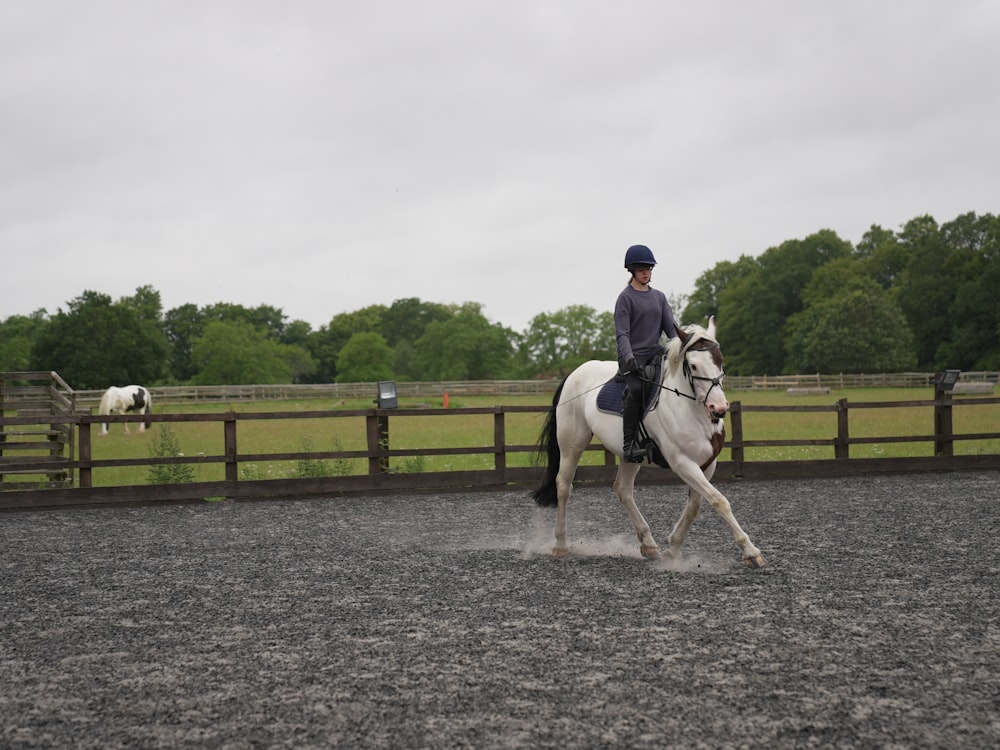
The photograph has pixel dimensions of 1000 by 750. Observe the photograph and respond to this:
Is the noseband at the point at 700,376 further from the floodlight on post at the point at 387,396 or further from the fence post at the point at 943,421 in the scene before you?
the fence post at the point at 943,421

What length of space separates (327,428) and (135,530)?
62.0 feet

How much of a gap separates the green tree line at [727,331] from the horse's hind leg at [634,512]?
182 ft

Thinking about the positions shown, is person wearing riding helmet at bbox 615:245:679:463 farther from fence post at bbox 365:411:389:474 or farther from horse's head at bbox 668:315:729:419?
fence post at bbox 365:411:389:474

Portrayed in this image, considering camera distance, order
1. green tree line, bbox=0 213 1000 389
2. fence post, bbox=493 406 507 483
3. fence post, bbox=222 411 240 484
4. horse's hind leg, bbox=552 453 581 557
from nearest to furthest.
Answer: horse's hind leg, bbox=552 453 581 557 < fence post, bbox=222 411 240 484 < fence post, bbox=493 406 507 483 < green tree line, bbox=0 213 1000 389

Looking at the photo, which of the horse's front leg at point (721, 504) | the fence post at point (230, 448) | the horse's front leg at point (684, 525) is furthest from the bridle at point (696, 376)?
the fence post at point (230, 448)

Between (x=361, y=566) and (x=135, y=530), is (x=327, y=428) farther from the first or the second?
(x=361, y=566)

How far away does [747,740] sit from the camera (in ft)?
11.5

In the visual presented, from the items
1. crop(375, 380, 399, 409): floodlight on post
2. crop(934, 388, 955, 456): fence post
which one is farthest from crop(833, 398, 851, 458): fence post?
crop(375, 380, 399, 409): floodlight on post

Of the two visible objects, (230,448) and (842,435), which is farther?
(842,435)

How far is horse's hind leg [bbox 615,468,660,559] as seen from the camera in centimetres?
759

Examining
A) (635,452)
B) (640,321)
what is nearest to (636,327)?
(640,321)

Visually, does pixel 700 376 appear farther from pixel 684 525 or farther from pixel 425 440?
pixel 425 440

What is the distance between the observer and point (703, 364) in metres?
6.89

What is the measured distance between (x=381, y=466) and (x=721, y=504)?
A: 23.8 ft
